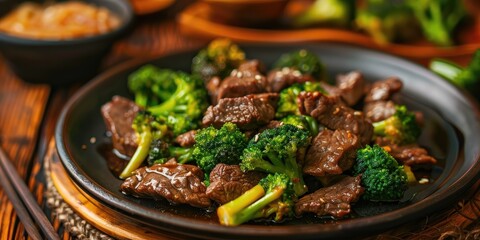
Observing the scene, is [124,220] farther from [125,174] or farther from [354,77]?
[354,77]

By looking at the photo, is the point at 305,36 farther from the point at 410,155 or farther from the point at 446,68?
the point at 410,155

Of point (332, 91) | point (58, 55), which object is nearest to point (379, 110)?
point (332, 91)

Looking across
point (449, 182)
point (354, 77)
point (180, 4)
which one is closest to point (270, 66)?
point (354, 77)

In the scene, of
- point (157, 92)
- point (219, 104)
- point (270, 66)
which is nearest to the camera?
point (219, 104)

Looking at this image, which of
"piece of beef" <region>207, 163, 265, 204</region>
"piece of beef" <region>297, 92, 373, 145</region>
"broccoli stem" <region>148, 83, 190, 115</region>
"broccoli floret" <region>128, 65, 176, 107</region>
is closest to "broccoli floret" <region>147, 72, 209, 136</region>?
"broccoli stem" <region>148, 83, 190, 115</region>

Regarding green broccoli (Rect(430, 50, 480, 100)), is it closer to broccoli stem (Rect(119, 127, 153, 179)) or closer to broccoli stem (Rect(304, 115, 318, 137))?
broccoli stem (Rect(304, 115, 318, 137))
